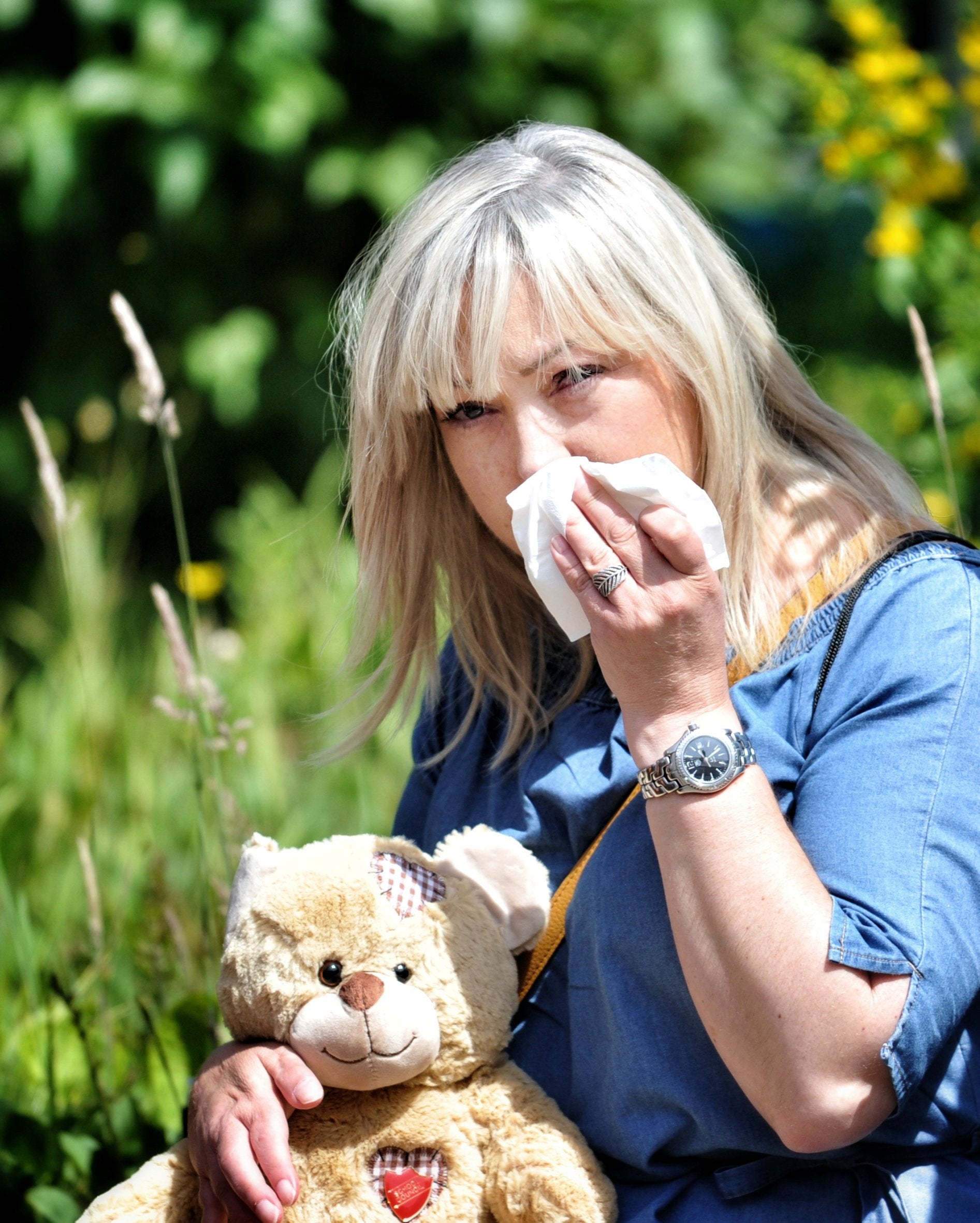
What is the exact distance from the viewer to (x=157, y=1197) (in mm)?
1412

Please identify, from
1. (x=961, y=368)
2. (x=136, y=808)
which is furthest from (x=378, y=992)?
(x=961, y=368)

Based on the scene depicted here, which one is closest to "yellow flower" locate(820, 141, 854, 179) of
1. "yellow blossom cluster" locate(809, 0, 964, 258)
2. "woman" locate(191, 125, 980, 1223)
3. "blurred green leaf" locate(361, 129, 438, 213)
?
"yellow blossom cluster" locate(809, 0, 964, 258)

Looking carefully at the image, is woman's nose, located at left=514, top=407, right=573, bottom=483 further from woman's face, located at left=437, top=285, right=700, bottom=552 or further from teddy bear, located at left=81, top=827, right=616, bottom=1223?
teddy bear, located at left=81, top=827, right=616, bottom=1223

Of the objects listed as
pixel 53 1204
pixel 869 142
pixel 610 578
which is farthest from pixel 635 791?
pixel 869 142

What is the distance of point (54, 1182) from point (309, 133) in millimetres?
3705

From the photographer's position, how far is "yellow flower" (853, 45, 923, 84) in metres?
3.16

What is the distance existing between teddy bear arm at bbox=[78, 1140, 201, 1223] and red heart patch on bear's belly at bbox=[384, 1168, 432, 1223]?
27cm

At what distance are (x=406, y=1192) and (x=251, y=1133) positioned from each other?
18 cm

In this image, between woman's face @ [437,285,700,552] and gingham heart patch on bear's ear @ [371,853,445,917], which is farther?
woman's face @ [437,285,700,552]

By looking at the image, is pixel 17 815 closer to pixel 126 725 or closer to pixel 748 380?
pixel 126 725

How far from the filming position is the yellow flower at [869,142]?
318 cm

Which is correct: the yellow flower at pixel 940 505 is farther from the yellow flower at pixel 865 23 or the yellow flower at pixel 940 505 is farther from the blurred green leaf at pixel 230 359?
the blurred green leaf at pixel 230 359

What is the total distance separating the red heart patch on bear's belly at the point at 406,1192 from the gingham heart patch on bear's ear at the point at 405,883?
0.27 metres

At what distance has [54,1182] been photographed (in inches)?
78.5
